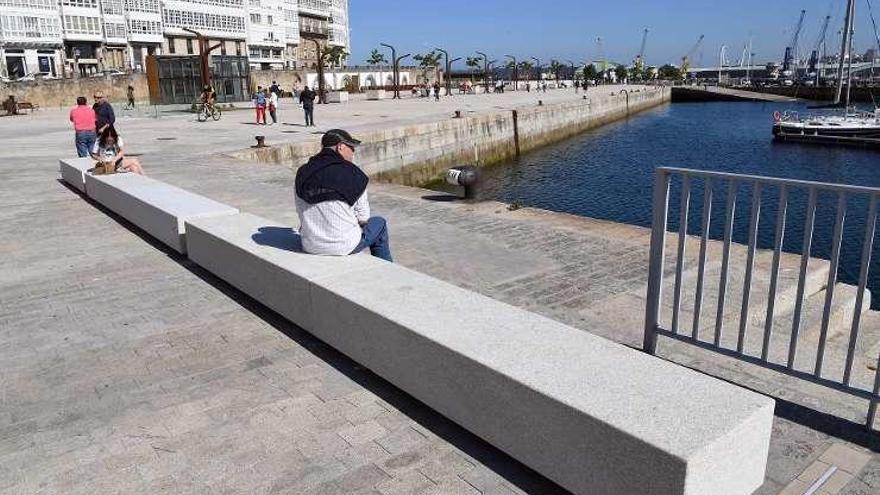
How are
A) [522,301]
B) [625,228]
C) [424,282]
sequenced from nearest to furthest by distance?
[424,282], [522,301], [625,228]

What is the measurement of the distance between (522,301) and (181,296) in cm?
298

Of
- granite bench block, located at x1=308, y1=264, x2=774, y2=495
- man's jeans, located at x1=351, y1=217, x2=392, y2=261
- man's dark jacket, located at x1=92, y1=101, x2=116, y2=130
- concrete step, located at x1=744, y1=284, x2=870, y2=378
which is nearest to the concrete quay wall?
man's dark jacket, located at x1=92, y1=101, x2=116, y2=130

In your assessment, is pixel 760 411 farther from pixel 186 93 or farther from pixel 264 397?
pixel 186 93

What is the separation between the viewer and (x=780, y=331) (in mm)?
4824

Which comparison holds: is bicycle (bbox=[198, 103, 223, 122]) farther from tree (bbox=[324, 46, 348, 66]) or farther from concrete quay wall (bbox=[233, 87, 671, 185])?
tree (bbox=[324, 46, 348, 66])

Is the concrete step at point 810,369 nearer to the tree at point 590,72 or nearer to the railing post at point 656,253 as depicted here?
the railing post at point 656,253

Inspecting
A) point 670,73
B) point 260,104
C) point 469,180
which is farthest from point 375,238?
point 670,73

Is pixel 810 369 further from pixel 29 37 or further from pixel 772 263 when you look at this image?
pixel 29 37

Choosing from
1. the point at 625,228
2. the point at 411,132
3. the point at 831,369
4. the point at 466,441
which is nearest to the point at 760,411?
the point at 466,441

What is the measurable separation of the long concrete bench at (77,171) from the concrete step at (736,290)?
9463 mm

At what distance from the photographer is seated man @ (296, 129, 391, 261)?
4.76 metres

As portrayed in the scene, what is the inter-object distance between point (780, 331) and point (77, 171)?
10924 mm

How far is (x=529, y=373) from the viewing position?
2986mm

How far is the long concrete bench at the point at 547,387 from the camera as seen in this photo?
253 cm
